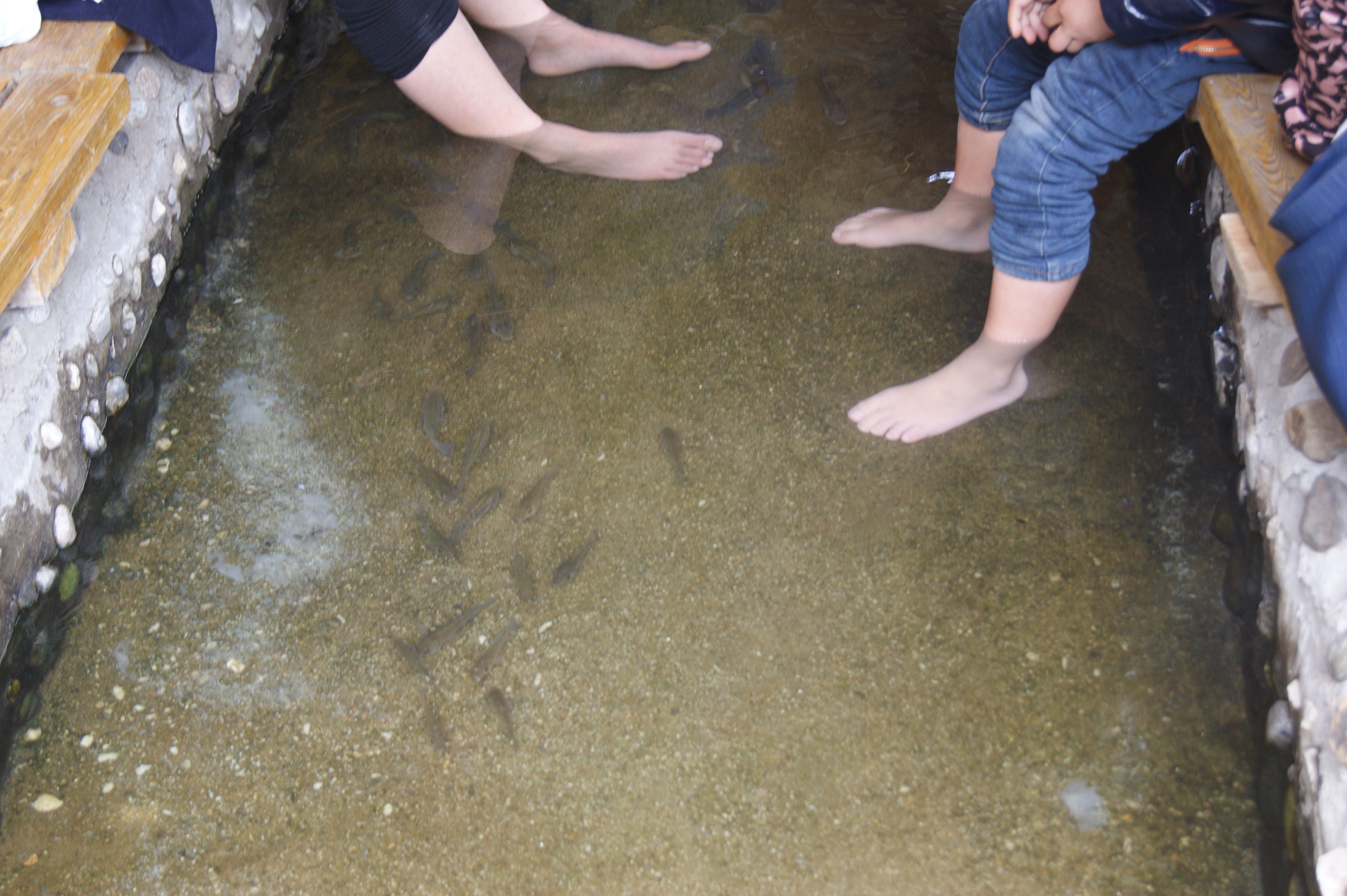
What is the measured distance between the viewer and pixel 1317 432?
1811mm

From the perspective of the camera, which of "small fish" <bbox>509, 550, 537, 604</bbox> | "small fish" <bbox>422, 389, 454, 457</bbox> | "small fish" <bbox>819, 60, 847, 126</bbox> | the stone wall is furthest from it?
"small fish" <bbox>819, 60, 847, 126</bbox>

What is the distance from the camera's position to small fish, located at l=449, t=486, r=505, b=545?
2303 millimetres

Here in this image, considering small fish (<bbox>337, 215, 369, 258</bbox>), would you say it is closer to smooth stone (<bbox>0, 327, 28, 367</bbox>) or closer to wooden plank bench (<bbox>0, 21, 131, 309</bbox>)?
wooden plank bench (<bbox>0, 21, 131, 309</bbox>)

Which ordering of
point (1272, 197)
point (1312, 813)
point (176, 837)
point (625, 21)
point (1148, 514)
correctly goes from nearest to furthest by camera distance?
point (1312, 813) → point (1272, 197) → point (176, 837) → point (1148, 514) → point (625, 21)

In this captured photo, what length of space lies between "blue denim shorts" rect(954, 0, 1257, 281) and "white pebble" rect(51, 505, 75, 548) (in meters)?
2.34

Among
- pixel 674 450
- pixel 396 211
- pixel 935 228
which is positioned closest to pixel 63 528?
pixel 396 211

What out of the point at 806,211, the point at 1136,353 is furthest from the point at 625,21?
the point at 1136,353

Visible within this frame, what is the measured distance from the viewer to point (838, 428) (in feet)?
8.04

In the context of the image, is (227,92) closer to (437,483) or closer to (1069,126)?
(437,483)

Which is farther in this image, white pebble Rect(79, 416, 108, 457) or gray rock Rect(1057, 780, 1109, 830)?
white pebble Rect(79, 416, 108, 457)

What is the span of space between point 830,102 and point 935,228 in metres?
0.81

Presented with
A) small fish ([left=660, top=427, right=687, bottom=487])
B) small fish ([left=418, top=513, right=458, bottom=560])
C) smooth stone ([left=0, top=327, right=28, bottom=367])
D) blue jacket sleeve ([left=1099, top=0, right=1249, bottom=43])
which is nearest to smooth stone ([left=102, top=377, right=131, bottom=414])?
smooth stone ([left=0, top=327, right=28, bottom=367])

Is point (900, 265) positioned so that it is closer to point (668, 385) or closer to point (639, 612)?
point (668, 385)

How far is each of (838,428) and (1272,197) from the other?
1071mm
